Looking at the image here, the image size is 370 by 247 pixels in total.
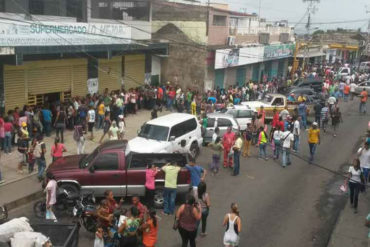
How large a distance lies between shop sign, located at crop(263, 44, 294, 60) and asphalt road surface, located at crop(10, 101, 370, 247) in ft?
76.1

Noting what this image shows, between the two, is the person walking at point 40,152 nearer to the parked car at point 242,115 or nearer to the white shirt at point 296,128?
the white shirt at point 296,128

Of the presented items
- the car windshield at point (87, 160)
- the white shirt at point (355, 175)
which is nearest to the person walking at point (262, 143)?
the white shirt at point (355, 175)

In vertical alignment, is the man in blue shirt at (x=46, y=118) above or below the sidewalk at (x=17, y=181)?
above

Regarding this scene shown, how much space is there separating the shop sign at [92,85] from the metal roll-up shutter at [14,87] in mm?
4378

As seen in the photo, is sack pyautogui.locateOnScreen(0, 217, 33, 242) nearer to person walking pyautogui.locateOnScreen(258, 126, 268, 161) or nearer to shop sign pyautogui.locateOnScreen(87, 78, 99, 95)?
person walking pyautogui.locateOnScreen(258, 126, 268, 161)

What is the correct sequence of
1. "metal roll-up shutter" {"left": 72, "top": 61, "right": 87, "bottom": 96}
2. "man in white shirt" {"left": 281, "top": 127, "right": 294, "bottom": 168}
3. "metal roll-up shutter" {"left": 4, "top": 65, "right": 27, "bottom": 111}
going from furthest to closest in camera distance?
"metal roll-up shutter" {"left": 72, "top": 61, "right": 87, "bottom": 96}
"metal roll-up shutter" {"left": 4, "top": 65, "right": 27, "bottom": 111}
"man in white shirt" {"left": 281, "top": 127, "right": 294, "bottom": 168}

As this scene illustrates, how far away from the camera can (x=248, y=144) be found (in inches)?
703

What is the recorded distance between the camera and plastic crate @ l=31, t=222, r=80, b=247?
7.29m

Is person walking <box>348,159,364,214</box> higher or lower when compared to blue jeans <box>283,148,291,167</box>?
higher

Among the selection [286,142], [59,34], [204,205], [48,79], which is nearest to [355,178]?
[204,205]

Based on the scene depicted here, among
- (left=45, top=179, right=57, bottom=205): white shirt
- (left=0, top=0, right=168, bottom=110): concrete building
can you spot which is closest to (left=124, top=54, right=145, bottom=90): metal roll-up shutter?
(left=0, top=0, right=168, bottom=110): concrete building

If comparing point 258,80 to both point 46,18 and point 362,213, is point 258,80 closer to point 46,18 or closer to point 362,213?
point 46,18

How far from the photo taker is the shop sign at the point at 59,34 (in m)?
16.7

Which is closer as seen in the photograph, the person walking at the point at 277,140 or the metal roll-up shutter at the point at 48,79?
the person walking at the point at 277,140
